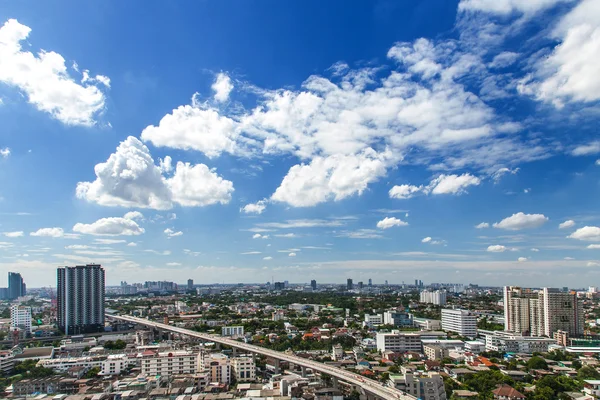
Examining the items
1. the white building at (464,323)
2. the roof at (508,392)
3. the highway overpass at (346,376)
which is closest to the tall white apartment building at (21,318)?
the highway overpass at (346,376)

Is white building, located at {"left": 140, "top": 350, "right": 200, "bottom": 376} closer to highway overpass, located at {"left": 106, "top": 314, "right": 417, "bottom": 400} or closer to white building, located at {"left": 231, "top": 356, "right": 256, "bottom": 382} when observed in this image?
white building, located at {"left": 231, "top": 356, "right": 256, "bottom": 382}

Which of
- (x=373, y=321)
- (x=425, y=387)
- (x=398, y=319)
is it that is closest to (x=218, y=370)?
(x=425, y=387)

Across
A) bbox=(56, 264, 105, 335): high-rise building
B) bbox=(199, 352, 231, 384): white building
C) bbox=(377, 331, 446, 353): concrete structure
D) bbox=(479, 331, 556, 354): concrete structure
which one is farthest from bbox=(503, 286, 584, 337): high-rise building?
bbox=(56, 264, 105, 335): high-rise building

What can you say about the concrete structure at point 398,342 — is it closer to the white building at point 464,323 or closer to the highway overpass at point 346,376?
Answer: the highway overpass at point 346,376

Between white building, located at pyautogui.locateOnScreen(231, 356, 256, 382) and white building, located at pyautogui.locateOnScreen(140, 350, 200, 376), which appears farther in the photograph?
white building, located at pyautogui.locateOnScreen(231, 356, 256, 382)

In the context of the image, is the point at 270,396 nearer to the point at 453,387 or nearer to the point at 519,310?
the point at 453,387

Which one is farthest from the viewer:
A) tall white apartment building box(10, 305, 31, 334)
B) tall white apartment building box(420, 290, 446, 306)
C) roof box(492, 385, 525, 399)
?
tall white apartment building box(420, 290, 446, 306)

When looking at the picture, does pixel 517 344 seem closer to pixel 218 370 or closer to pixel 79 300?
pixel 218 370
